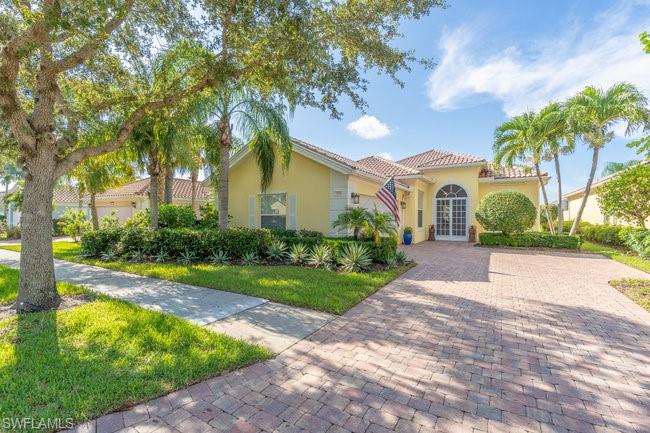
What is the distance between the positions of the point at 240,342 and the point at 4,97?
233 inches

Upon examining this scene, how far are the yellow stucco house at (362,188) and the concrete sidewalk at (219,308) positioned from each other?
691 centimetres

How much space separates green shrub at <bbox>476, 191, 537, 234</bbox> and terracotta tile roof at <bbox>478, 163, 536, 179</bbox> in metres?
3.42

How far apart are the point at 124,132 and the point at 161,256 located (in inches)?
214

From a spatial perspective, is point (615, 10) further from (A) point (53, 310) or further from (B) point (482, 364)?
(A) point (53, 310)

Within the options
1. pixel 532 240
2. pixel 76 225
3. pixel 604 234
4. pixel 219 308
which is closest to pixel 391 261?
pixel 219 308

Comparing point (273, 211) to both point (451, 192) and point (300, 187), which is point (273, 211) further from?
point (451, 192)

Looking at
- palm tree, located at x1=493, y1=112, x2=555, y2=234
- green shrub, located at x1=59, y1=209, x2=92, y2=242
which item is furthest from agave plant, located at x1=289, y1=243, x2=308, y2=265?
green shrub, located at x1=59, y1=209, x2=92, y2=242

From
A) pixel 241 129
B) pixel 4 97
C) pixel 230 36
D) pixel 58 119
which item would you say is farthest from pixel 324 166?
pixel 4 97

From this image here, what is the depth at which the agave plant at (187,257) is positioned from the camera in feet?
33.6

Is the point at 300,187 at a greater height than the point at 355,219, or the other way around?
the point at 300,187

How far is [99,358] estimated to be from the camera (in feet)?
12.0

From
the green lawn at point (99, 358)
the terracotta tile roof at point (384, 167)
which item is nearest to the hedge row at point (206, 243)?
the green lawn at point (99, 358)

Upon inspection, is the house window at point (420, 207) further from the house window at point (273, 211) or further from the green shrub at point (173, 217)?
the green shrub at point (173, 217)

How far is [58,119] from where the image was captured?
7305 millimetres
